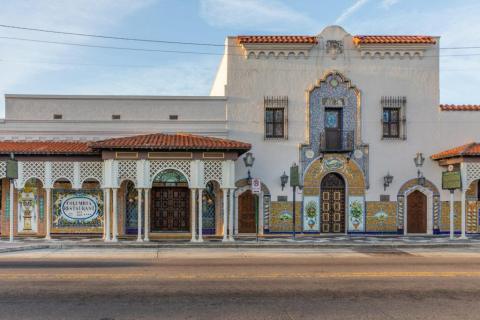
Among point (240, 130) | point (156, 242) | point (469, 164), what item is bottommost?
point (156, 242)

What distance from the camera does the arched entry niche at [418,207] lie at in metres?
22.7

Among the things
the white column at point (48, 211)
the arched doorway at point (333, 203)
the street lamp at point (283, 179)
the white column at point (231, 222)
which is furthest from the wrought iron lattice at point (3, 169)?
the arched doorway at point (333, 203)

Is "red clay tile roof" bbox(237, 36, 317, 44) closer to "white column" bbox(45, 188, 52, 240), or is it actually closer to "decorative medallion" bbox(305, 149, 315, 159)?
"decorative medallion" bbox(305, 149, 315, 159)

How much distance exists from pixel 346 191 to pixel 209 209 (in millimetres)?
6327

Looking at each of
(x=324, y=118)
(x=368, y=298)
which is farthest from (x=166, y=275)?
(x=324, y=118)

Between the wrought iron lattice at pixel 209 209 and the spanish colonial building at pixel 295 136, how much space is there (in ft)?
0.15

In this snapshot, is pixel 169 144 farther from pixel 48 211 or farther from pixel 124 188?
pixel 48 211

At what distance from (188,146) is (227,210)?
3313mm

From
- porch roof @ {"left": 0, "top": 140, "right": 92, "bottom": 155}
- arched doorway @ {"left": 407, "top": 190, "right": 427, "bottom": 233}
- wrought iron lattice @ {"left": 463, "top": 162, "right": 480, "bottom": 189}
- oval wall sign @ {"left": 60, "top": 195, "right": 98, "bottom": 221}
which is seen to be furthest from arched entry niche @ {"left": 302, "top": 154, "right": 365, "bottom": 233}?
porch roof @ {"left": 0, "top": 140, "right": 92, "bottom": 155}

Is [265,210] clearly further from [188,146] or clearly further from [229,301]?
[229,301]

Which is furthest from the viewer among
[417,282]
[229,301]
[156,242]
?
[156,242]

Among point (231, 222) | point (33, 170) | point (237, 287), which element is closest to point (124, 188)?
point (33, 170)

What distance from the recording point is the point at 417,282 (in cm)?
1122

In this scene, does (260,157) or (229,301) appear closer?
(229,301)
